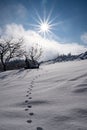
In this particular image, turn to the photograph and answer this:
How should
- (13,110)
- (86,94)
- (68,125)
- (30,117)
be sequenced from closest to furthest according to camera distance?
(68,125) < (30,117) < (13,110) < (86,94)

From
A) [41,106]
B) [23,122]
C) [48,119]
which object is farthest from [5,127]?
[41,106]

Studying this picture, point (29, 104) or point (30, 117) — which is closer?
point (30, 117)

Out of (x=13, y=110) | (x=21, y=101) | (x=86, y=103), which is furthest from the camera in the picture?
(x=21, y=101)

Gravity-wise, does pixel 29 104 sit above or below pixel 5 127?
above

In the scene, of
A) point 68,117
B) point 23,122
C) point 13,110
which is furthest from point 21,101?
point 68,117

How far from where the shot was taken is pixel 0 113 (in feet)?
7.78

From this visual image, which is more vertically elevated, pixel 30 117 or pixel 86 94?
pixel 86 94

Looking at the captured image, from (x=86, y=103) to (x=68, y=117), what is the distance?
1.59 ft

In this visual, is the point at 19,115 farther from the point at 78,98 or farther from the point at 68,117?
the point at 78,98

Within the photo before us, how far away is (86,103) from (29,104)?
1.00 m

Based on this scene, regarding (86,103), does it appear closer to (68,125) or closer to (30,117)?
(68,125)

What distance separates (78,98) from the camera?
8.26 ft

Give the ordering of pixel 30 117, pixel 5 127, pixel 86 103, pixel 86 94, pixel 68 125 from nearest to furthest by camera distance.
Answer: pixel 68 125
pixel 5 127
pixel 30 117
pixel 86 103
pixel 86 94

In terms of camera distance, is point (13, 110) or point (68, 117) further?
point (13, 110)
